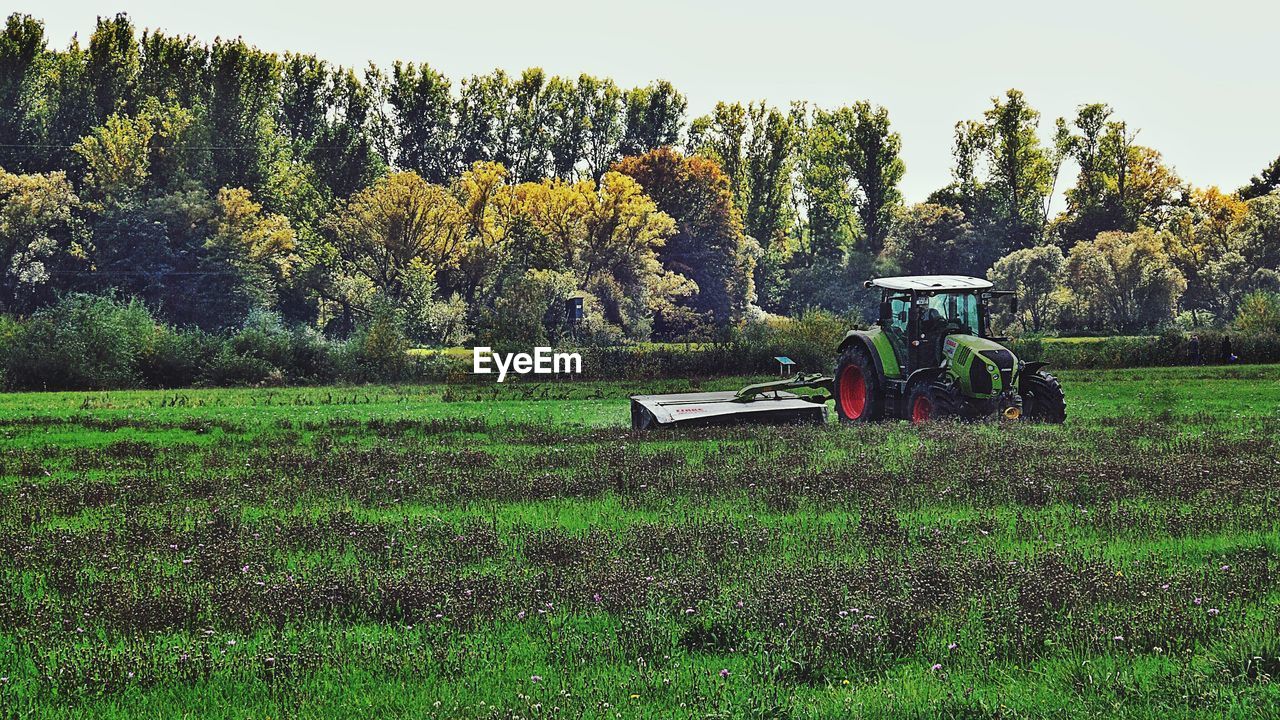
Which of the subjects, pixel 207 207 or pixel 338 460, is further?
pixel 207 207

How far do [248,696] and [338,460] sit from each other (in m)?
12.7

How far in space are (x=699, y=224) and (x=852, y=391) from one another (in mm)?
79688

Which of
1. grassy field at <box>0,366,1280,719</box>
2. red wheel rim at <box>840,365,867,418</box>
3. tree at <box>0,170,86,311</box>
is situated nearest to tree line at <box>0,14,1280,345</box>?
tree at <box>0,170,86,311</box>

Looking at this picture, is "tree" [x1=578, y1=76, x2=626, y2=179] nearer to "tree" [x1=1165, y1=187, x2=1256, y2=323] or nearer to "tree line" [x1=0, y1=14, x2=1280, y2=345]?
"tree line" [x1=0, y1=14, x2=1280, y2=345]

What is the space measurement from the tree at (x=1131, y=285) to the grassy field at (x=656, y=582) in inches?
2697

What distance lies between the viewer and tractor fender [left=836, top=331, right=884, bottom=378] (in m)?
26.4

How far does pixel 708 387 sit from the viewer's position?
4234cm

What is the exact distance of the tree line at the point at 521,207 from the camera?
8250 centimetres

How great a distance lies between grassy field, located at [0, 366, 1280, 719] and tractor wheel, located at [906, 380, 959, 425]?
3559mm

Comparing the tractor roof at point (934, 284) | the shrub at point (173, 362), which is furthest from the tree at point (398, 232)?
the tractor roof at point (934, 284)

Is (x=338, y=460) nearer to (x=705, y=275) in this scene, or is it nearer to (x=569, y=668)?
(x=569, y=668)

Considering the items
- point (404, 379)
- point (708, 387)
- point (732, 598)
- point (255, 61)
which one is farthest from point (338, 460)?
point (255, 61)

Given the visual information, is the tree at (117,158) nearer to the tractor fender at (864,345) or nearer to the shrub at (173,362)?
the shrub at (173,362)

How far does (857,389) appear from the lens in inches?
1124
